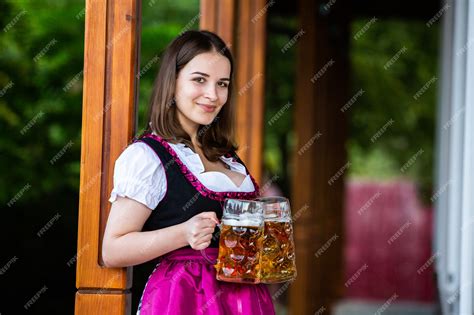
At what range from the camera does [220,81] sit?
223 cm

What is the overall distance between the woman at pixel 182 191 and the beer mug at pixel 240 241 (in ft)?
0.14

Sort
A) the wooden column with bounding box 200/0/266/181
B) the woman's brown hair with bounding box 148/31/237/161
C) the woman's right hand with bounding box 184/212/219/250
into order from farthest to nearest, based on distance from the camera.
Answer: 1. the wooden column with bounding box 200/0/266/181
2. the woman's brown hair with bounding box 148/31/237/161
3. the woman's right hand with bounding box 184/212/219/250

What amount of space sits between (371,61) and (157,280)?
7987 mm

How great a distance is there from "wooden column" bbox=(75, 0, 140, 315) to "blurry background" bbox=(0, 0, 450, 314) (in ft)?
1.95

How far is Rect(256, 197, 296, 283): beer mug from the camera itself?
6.63 ft

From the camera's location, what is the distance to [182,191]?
6.73 feet

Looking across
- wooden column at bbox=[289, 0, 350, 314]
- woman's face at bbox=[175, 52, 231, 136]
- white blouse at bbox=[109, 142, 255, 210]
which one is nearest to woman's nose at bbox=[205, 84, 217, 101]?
woman's face at bbox=[175, 52, 231, 136]

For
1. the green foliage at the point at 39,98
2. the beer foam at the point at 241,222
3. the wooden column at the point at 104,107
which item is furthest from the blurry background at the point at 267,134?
the beer foam at the point at 241,222

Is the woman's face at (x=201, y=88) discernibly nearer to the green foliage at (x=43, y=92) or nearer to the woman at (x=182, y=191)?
the woman at (x=182, y=191)

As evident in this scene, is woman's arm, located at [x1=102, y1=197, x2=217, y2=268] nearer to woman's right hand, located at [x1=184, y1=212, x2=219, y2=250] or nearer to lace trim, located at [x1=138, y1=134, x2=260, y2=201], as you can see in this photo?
woman's right hand, located at [x1=184, y1=212, x2=219, y2=250]

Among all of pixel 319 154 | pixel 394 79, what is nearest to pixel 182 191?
pixel 319 154

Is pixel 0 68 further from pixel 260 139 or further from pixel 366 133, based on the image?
pixel 366 133

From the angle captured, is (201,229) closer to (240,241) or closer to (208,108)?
(240,241)

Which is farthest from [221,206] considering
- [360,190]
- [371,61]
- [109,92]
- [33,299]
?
[360,190]
